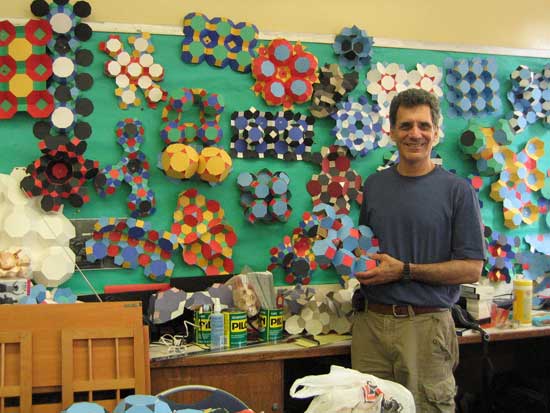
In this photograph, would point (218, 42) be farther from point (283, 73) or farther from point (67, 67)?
point (67, 67)

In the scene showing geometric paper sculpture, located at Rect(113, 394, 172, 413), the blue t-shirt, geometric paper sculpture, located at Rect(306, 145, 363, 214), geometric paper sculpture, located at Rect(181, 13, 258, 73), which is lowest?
geometric paper sculpture, located at Rect(113, 394, 172, 413)

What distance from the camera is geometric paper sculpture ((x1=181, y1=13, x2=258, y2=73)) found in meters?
2.70

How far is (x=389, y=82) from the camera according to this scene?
3010 mm

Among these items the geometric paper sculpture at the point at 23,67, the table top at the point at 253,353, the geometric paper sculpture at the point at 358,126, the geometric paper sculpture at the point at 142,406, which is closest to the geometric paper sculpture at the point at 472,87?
the geometric paper sculpture at the point at 358,126

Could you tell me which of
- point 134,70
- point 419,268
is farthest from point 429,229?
point 134,70

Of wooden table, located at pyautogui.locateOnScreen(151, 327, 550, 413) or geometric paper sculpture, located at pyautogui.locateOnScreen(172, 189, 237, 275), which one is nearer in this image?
wooden table, located at pyautogui.locateOnScreen(151, 327, 550, 413)

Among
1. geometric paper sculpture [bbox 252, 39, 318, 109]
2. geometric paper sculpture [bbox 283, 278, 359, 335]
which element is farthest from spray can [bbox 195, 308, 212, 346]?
geometric paper sculpture [bbox 252, 39, 318, 109]

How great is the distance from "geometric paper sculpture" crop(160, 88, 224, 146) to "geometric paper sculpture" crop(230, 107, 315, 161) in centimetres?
10

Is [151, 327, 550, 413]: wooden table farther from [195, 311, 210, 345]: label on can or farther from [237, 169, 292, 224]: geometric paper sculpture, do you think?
[237, 169, 292, 224]: geometric paper sculpture

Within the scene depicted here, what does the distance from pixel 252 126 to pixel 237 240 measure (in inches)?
21.2

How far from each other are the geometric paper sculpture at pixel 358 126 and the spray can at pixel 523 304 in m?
0.96

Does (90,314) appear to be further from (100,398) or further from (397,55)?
(397,55)

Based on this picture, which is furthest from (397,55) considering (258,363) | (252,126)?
(258,363)

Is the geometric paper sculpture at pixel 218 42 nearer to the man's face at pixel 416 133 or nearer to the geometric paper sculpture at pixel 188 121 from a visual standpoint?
the geometric paper sculpture at pixel 188 121
